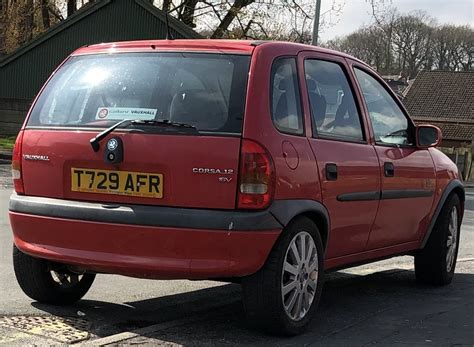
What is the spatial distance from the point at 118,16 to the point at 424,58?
51265 mm

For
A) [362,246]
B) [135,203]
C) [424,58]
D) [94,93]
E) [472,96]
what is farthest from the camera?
[424,58]

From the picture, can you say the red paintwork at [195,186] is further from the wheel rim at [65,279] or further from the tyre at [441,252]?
the tyre at [441,252]

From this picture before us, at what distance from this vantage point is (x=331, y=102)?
513 centimetres

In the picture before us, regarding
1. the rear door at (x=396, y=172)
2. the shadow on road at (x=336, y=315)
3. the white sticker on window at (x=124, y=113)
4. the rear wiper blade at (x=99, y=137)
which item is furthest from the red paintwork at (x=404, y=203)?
the rear wiper blade at (x=99, y=137)

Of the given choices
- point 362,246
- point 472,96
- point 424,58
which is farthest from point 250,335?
point 424,58

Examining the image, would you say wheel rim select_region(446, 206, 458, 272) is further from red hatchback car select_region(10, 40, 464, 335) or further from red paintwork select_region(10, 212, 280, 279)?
red paintwork select_region(10, 212, 280, 279)

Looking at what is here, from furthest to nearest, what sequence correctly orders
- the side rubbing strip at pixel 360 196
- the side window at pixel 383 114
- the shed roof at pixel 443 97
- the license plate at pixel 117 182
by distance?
1. the shed roof at pixel 443 97
2. the side window at pixel 383 114
3. the side rubbing strip at pixel 360 196
4. the license plate at pixel 117 182

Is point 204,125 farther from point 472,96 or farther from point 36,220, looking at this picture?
point 472,96

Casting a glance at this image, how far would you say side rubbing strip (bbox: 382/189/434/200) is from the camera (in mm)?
5491

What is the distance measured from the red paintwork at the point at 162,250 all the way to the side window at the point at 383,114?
1755 millimetres

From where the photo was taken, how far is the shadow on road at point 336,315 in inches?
178

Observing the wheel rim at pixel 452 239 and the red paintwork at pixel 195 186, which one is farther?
the wheel rim at pixel 452 239

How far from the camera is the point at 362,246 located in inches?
210

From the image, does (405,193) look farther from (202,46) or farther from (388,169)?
(202,46)
